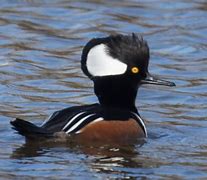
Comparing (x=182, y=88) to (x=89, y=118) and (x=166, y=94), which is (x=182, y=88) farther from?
(x=89, y=118)

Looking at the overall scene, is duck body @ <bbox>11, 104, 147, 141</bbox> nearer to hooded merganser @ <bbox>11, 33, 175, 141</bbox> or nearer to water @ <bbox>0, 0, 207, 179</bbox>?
hooded merganser @ <bbox>11, 33, 175, 141</bbox>

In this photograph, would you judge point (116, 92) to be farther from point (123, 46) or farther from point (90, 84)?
point (90, 84)

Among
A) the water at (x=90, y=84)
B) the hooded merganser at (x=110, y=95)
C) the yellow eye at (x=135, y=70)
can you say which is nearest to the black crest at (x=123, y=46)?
the hooded merganser at (x=110, y=95)

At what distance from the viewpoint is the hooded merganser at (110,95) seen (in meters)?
9.97

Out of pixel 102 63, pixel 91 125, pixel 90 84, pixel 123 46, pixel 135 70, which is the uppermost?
pixel 123 46

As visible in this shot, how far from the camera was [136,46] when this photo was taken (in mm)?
10148

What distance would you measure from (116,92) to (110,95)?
72 mm

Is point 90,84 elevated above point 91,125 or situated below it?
below

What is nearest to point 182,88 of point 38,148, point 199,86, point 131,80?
point 199,86

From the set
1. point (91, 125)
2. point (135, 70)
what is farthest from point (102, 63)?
point (91, 125)

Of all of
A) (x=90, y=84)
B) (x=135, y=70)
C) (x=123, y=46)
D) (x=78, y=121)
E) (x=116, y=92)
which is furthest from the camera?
(x=90, y=84)

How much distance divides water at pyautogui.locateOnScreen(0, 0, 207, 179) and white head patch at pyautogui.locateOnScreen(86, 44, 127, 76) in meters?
0.74

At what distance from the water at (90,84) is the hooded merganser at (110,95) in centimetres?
15

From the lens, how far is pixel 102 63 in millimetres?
10211
